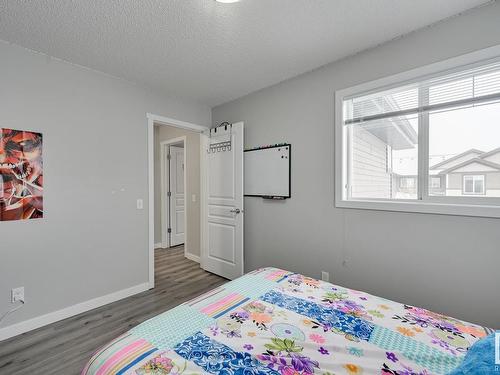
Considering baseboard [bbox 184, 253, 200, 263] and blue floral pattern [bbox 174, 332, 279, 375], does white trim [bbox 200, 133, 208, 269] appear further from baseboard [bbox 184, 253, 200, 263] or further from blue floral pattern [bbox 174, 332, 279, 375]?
blue floral pattern [bbox 174, 332, 279, 375]

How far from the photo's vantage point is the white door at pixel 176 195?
5066 millimetres

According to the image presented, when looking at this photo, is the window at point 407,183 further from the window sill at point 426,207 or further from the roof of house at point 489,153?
the roof of house at point 489,153

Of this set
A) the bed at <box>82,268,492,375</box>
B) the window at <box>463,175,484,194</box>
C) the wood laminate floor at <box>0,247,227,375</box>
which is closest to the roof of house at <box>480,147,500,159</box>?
the window at <box>463,175,484,194</box>

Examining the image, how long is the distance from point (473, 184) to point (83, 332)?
3411mm

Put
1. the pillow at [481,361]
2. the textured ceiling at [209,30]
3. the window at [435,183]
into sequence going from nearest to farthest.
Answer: the pillow at [481,361], the textured ceiling at [209,30], the window at [435,183]

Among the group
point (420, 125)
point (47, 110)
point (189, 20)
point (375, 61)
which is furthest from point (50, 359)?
point (375, 61)

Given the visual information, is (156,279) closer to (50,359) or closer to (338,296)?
(50,359)

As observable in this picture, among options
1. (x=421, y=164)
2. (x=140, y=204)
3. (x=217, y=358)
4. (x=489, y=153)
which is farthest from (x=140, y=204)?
(x=489, y=153)

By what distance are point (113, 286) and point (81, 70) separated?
233 centimetres

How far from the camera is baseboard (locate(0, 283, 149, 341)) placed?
2.08 metres

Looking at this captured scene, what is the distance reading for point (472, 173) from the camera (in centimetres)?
181

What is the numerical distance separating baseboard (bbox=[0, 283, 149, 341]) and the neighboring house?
330 cm

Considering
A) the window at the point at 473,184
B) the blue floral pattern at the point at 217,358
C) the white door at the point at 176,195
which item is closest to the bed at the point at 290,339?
the blue floral pattern at the point at 217,358

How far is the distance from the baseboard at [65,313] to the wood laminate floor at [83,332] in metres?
0.05
